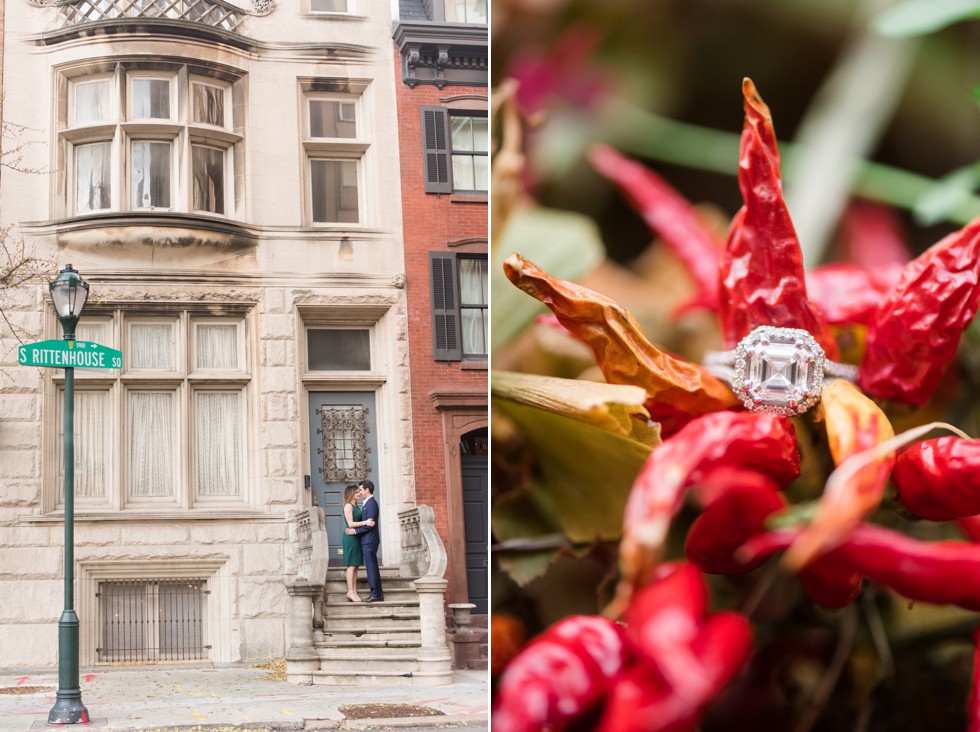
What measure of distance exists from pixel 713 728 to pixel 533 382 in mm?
168

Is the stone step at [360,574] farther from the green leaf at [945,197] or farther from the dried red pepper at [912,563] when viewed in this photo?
the dried red pepper at [912,563]

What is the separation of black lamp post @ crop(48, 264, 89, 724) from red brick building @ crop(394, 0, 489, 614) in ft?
1.45

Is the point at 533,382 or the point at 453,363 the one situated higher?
the point at 453,363

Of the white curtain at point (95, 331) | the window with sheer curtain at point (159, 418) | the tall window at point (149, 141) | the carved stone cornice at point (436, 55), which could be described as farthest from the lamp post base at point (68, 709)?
the carved stone cornice at point (436, 55)

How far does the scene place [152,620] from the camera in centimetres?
128

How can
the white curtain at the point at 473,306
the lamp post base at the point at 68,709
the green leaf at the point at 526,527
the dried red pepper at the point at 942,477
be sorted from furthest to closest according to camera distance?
the white curtain at the point at 473,306, the lamp post base at the point at 68,709, the green leaf at the point at 526,527, the dried red pepper at the point at 942,477

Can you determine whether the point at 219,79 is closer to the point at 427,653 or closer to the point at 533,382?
the point at 427,653

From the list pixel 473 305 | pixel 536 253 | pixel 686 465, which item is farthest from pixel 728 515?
pixel 473 305

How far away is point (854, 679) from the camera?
0.44 m

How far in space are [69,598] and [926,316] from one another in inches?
43.8

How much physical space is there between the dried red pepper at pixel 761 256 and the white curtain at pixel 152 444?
99 centimetres

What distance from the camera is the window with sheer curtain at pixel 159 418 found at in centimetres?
126

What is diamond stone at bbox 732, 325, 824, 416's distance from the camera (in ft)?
1.34

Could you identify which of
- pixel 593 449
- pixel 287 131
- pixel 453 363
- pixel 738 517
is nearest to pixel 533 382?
pixel 593 449
